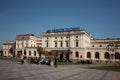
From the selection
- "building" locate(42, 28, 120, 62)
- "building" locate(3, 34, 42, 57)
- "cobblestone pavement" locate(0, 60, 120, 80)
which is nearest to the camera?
"cobblestone pavement" locate(0, 60, 120, 80)

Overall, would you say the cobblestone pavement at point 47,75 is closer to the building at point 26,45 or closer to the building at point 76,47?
the building at point 76,47

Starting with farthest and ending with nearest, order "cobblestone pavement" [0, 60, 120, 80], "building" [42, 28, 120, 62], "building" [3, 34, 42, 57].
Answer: "building" [3, 34, 42, 57], "building" [42, 28, 120, 62], "cobblestone pavement" [0, 60, 120, 80]

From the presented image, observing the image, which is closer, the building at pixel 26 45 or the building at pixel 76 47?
the building at pixel 76 47

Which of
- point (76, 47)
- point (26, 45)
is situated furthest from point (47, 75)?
point (26, 45)

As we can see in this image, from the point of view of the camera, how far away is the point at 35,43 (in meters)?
106

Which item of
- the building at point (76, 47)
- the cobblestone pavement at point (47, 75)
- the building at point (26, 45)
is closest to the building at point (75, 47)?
the building at point (76, 47)

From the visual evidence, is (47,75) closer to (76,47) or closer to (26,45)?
(76,47)

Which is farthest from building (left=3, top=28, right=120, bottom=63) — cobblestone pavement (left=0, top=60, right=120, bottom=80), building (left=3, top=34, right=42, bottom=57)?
cobblestone pavement (left=0, top=60, right=120, bottom=80)

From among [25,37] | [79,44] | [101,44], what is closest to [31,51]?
[25,37]

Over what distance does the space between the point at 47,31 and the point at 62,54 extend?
14.6m

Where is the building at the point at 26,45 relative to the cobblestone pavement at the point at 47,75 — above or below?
above

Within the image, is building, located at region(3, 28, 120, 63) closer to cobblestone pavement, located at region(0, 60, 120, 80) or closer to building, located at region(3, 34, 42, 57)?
building, located at region(3, 34, 42, 57)

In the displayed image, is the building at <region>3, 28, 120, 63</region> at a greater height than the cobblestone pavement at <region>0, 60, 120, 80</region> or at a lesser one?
greater

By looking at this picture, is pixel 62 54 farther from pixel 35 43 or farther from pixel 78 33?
pixel 35 43
